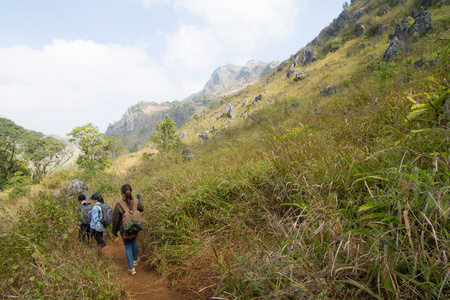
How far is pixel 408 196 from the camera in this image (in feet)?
4.75

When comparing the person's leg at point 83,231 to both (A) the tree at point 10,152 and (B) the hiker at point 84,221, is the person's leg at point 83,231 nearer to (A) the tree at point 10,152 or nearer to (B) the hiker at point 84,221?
(B) the hiker at point 84,221

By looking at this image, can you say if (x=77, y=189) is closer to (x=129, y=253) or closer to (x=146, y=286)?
(x=129, y=253)

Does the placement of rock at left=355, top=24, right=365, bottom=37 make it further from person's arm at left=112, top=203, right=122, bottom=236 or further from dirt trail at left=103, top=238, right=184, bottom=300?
dirt trail at left=103, top=238, right=184, bottom=300

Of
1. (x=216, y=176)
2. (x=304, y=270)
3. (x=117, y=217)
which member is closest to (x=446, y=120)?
(x=304, y=270)

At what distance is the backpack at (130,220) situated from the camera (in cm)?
348

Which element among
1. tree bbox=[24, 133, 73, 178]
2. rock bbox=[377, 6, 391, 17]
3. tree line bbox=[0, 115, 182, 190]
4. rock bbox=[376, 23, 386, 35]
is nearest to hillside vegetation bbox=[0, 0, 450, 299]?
rock bbox=[376, 23, 386, 35]

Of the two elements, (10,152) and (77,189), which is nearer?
(77,189)

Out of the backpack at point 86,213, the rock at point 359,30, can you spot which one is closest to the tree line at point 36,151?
the backpack at point 86,213

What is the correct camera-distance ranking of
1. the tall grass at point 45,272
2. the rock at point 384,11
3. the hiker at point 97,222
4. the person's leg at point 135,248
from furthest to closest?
the rock at point 384,11
the hiker at point 97,222
the person's leg at point 135,248
the tall grass at point 45,272

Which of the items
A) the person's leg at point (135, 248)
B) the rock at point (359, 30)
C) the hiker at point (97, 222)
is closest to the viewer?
the person's leg at point (135, 248)

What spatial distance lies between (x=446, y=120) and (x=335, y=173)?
1193mm

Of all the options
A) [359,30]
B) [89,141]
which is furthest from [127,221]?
[359,30]

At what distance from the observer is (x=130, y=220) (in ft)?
11.6

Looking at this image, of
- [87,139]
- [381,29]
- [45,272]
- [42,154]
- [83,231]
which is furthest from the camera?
[42,154]
